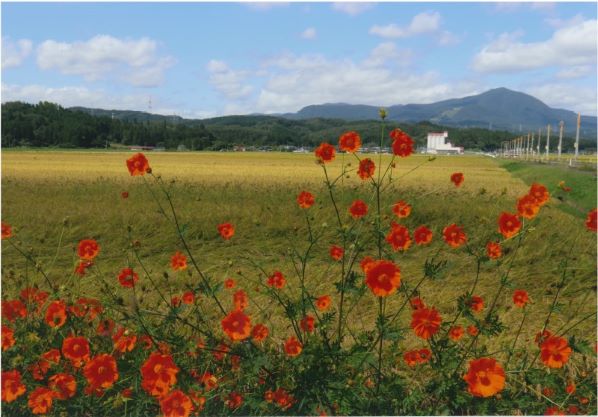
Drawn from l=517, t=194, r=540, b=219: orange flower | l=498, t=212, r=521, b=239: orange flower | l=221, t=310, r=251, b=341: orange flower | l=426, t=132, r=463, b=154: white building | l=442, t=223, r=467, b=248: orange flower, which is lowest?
l=426, t=132, r=463, b=154: white building

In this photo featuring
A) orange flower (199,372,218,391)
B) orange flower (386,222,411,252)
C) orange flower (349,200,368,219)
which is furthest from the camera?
orange flower (349,200,368,219)

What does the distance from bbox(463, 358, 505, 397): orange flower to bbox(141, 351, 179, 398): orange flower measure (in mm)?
1056

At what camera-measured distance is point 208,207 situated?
9.45 m

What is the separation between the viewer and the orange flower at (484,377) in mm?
1949

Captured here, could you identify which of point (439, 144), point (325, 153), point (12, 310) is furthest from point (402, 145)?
point (439, 144)

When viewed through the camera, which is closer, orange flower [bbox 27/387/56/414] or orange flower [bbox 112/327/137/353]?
orange flower [bbox 27/387/56/414]

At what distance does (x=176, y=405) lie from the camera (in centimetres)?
186

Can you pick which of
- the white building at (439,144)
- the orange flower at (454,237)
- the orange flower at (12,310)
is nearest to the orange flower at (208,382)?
the orange flower at (12,310)

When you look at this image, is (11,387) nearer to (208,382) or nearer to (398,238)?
(208,382)

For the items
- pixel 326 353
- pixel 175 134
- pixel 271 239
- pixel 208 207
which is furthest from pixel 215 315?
pixel 175 134

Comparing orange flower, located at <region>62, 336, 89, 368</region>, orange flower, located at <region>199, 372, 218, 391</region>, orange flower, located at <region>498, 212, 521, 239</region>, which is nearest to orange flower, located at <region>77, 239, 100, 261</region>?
orange flower, located at <region>62, 336, 89, 368</region>

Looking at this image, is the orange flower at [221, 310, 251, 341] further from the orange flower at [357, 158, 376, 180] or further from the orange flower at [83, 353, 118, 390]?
the orange flower at [357, 158, 376, 180]

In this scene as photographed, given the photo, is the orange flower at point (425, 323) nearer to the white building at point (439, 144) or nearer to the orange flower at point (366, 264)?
the orange flower at point (366, 264)

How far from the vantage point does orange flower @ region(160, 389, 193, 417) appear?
6.03ft
